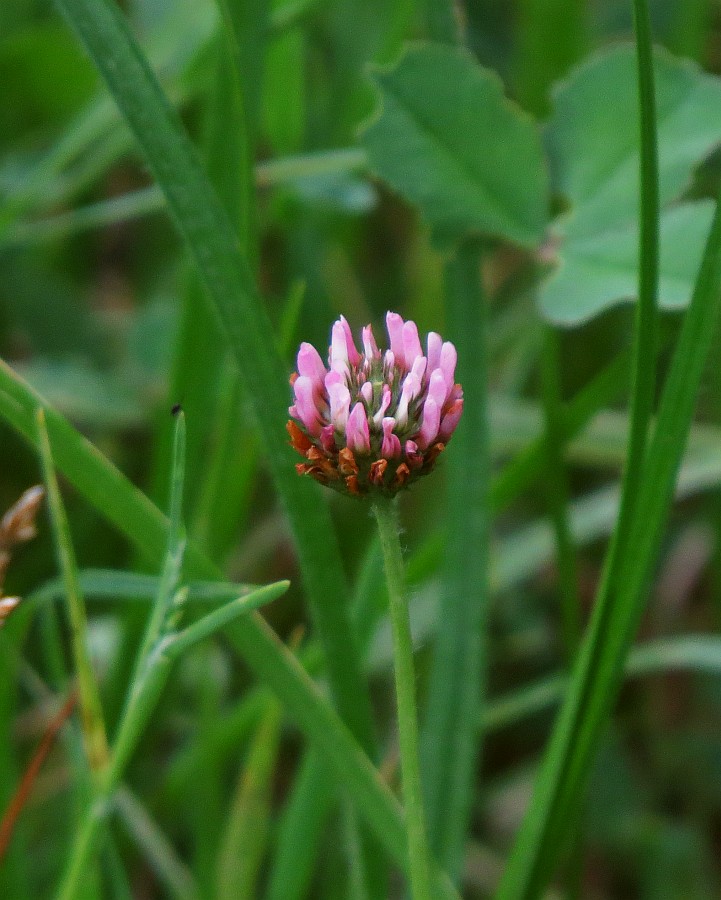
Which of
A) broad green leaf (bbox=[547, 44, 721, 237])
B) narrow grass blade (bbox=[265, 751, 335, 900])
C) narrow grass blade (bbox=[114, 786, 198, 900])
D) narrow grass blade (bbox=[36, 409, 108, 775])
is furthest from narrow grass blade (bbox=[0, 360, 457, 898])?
broad green leaf (bbox=[547, 44, 721, 237])

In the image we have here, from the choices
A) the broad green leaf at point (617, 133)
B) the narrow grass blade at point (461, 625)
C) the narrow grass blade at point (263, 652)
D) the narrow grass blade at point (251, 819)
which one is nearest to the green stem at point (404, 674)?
the narrow grass blade at point (263, 652)

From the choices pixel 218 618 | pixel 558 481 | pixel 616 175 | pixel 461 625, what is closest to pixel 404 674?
pixel 218 618

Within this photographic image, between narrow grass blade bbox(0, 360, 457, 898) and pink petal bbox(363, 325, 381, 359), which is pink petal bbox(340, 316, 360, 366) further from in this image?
narrow grass blade bbox(0, 360, 457, 898)

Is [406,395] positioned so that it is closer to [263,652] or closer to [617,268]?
[263,652]

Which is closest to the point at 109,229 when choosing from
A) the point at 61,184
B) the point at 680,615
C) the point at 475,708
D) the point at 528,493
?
the point at 61,184

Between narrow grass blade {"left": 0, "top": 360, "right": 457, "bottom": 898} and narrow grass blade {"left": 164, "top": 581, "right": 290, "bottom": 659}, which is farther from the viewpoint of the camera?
narrow grass blade {"left": 0, "top": 360, "right": 457, "bottom": 898}

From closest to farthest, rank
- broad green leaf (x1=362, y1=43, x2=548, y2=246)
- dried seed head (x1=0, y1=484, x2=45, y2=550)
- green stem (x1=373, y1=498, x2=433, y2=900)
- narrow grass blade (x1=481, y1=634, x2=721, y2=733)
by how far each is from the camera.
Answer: green stem (x1=373, y1=498, x2=433, y2=900)
dried seed head (x1=0, y1=484, x2=45, y2=550)
broad green leaf (x1=362, y1=43, x2=548, y2=246)
narrow grass blade (x1=481, y1=634, x2=721, y2=733)
